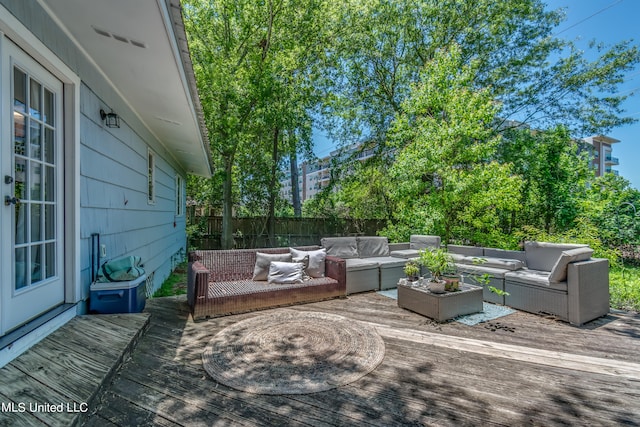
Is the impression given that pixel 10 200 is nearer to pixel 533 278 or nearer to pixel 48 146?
pixel 48 146

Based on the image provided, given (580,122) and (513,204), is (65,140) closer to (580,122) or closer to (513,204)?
(513,204)

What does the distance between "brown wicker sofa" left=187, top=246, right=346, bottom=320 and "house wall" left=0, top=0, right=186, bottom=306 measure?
1.03m

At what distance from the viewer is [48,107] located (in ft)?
8.64

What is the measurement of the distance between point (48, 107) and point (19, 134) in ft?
1.76

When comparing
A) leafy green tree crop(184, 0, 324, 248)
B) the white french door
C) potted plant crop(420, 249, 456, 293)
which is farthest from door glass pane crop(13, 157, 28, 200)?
leafy green tree crop(184, 0, 324, 248)

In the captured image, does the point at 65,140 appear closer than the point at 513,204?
Yes

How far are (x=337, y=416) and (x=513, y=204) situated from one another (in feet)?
20.5

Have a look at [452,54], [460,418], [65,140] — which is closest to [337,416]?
[460,418]

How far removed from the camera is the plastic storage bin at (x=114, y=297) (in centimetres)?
305

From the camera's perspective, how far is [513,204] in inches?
260

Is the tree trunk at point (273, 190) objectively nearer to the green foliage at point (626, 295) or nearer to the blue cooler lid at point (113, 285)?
the blue cooler lid at point (113, 285)

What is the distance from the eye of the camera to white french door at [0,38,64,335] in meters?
2.06

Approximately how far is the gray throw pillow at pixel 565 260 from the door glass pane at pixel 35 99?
17.9 ft

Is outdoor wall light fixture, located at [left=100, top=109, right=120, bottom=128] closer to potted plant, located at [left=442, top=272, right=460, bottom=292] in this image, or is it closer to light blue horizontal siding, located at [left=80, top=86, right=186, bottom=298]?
light blue horizontal siding, located at [left=80, top=86, right=186, bottom=298]
